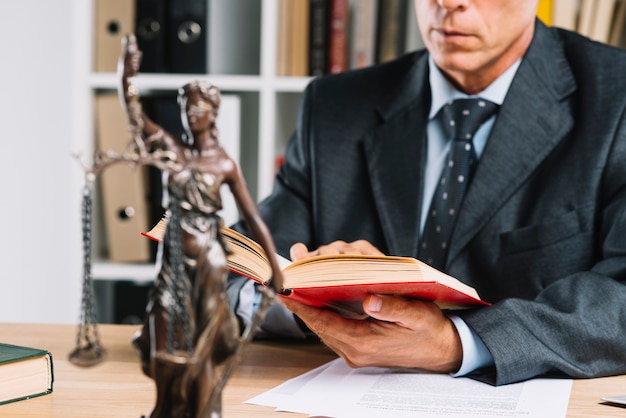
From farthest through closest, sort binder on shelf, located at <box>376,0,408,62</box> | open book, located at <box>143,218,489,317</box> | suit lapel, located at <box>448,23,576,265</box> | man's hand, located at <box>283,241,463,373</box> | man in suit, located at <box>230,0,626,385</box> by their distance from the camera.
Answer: binder on shelf, located at <box>376,0,408,62</box> → suit lapel, located at <box>448,23,576,265</box> → man in suit, located at <box>230,0,626,385</box> → man's hand, located at <box>283,241,463,373</box> → open book, located at <box>143,218,489,317</box>

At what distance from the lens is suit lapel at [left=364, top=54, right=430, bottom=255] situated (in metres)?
1.52

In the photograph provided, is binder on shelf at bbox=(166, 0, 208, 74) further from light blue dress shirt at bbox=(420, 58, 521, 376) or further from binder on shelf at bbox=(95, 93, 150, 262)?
light blue dress shirt at bbox=(420, 58, 521, 376)

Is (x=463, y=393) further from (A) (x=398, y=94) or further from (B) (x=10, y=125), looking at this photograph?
(B) (x=10, y=125)

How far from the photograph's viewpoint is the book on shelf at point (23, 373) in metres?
0.87

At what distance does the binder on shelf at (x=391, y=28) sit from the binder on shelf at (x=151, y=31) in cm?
53

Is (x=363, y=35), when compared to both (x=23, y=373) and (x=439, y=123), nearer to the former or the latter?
(x=439, y=123)

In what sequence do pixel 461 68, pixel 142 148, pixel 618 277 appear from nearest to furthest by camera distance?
pixel 142 148
pixel 618 277
pixel 461 68

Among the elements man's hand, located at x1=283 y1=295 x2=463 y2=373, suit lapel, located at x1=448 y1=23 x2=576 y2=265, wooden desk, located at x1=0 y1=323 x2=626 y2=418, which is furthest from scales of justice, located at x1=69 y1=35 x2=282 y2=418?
suit lapel, located at x1=448 y1=23 x2=576 y2=265

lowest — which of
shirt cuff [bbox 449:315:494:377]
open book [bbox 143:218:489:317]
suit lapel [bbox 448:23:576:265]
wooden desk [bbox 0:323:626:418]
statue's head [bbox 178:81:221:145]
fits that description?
wooden desk [bbox 0:323:626:418]

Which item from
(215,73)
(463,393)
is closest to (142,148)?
(463,393)

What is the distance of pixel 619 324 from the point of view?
1119 mm

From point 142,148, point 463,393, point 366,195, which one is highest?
point 142,148

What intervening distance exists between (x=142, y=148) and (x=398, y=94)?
109 centimetres

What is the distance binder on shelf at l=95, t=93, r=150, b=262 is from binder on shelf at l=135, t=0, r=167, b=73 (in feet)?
0.45
